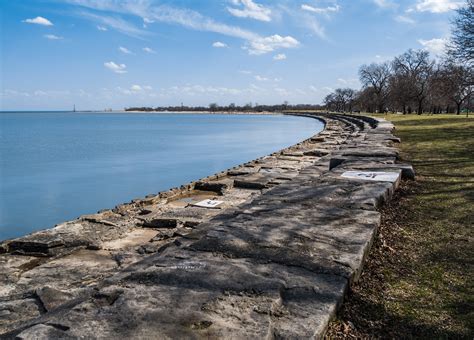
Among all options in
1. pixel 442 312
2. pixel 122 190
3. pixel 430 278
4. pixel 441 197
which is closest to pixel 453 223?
pixel 441 197

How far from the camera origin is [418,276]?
2.76 m

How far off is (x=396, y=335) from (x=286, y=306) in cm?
59

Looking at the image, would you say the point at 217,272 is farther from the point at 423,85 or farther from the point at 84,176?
the point at 423,85

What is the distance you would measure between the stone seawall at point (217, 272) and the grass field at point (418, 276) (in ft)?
0.54

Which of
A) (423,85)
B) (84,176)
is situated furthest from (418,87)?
(84,176)

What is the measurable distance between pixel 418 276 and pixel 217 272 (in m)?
1.42

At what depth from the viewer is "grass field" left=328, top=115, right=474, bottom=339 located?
2.11 meters

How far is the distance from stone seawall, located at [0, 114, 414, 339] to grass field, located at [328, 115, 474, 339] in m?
0.16

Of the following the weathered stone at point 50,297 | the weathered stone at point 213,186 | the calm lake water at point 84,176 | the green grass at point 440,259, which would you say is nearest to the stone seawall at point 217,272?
the weathered stone at point 50,297

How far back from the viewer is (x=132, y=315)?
1.77 m

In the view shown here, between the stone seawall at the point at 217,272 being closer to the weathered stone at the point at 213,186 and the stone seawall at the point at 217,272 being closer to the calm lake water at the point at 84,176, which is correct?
the weathered stone at the point at 213,186

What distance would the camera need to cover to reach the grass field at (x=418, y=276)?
6.91ft

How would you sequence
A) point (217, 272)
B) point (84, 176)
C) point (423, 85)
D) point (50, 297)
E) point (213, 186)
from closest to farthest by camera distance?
point (217, 272) < point (50, 297) < point (213, 186) < point (84, 176) < point (423, 85)

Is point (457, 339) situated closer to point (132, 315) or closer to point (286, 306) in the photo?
point (286, 306)
